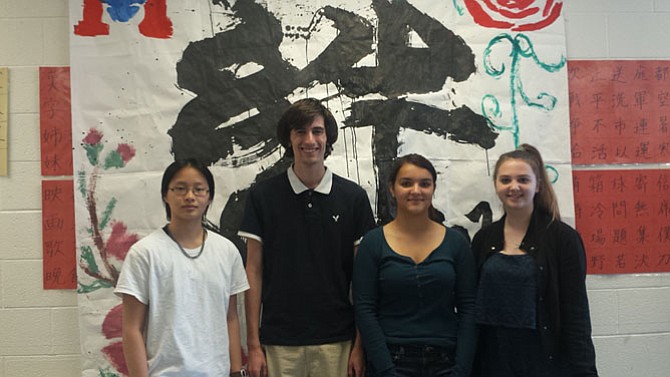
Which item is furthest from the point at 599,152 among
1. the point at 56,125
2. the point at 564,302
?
the point at 56,125

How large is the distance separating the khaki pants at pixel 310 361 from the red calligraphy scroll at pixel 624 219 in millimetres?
1171

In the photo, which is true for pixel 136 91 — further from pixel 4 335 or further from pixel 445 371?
pixel 445 371

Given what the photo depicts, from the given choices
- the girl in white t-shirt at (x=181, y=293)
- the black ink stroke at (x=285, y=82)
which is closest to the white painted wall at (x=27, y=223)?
the black ink stroke at (x=285, y=82)

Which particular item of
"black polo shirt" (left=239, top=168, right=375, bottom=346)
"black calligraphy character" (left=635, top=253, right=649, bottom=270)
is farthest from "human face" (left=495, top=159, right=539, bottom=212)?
"black calligraphy character" (left=635, top=253, right=649, bottom=270)

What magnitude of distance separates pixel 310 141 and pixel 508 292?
0.79 meters

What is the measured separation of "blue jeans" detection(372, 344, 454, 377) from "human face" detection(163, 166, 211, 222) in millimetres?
760

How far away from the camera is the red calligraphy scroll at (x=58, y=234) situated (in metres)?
2.08

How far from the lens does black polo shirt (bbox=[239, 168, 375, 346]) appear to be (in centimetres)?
175

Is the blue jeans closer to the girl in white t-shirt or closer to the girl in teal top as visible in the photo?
the girl in teal top

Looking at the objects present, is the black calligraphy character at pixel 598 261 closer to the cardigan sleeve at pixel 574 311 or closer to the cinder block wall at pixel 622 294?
the cinder block wall at pixel 622 294

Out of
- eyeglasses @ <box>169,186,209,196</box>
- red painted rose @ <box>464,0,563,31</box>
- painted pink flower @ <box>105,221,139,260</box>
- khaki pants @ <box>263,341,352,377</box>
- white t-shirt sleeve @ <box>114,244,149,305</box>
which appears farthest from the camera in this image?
red painted rose @ <box>464,0,563,31</box>

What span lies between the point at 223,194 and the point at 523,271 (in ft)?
3.78

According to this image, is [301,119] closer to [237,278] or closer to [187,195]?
[187,195]

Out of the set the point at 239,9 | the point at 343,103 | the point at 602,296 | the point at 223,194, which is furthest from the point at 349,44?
the point at 602,296
